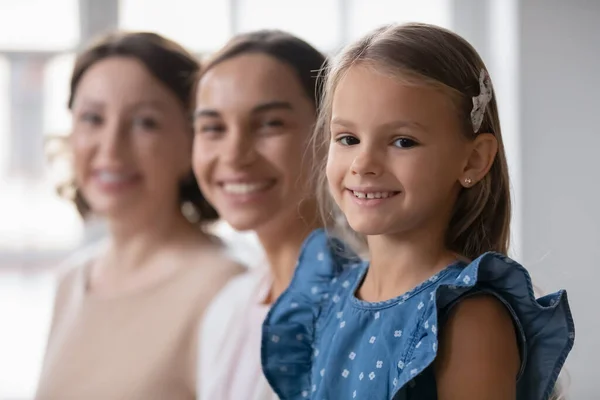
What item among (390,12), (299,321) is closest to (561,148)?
(390,12)

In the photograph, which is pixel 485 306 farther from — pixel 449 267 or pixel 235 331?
pixel 235 331

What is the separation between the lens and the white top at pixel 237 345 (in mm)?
1118

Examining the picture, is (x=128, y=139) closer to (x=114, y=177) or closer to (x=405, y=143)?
(x=114, y=177)

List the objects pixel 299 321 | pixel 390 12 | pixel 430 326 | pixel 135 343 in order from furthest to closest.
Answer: pixel 390 12 < pixel 135 343 < pixel 299 321 < pixel 430 326

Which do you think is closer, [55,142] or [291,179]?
[291,179]

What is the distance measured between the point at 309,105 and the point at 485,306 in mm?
459

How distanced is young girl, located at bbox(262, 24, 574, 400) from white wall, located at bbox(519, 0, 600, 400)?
115cm

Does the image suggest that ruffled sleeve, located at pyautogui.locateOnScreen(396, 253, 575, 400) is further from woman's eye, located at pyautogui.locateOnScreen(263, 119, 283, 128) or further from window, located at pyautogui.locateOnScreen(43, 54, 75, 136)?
window, located at pyautogui.locateOnScreen(43, 54, 75, 136)

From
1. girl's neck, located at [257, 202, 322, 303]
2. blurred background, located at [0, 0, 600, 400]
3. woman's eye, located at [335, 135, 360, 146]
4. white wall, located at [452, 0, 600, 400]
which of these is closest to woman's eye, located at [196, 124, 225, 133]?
girl's neck, located at [257, 202, 322, 303]

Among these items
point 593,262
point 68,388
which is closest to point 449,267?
point 68,388

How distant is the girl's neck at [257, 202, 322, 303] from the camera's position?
3.76 ft

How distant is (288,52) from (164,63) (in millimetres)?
307

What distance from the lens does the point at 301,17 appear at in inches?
85.1

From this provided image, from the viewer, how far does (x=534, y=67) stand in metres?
1.97
